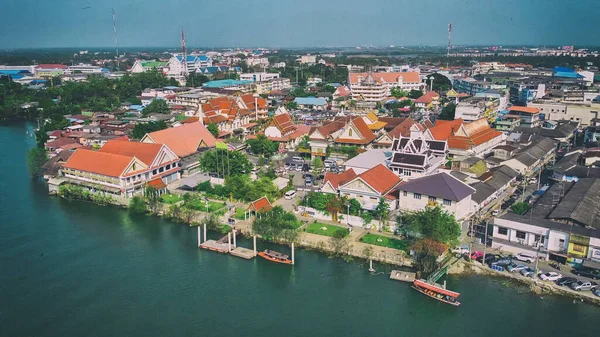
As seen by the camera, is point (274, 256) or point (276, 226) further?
point (276, 226)

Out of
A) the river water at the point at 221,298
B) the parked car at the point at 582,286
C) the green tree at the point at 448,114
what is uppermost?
the green tree at the point at 448,114

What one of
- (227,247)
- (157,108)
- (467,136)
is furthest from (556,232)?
(157,108)

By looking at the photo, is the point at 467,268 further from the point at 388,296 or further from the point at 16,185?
the point at 16,185

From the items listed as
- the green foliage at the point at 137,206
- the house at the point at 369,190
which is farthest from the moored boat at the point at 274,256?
the green foliage at the point at 137,206

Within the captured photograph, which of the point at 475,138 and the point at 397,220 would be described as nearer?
the point at 397,220

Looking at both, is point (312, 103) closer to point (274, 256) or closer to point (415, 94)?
point (415, 94)

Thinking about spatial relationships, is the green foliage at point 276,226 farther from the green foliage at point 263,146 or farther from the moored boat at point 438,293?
the green foliage at point 263,146

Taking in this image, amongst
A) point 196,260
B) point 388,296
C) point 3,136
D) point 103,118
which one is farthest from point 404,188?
point 3,136
